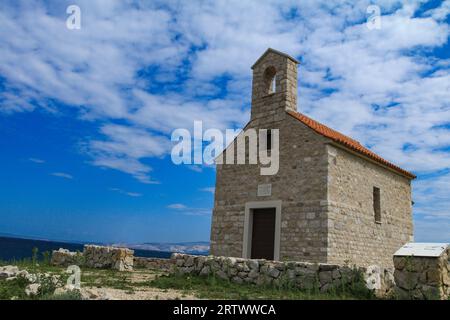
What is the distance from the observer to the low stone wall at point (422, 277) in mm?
5934

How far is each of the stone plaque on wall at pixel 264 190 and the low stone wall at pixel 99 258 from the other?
4963 millimetres

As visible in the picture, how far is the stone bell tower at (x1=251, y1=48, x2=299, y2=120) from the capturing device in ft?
43.2

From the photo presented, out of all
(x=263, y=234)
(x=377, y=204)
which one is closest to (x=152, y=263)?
(x=263, y=234)

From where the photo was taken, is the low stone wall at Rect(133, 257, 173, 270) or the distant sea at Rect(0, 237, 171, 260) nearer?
the low stone wall at Rect(133, 257, 173, 270)

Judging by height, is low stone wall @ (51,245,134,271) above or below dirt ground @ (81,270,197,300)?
above

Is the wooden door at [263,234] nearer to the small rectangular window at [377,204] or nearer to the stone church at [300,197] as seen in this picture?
the stone church at [300,197]

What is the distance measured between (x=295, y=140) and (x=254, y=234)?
11.3ft

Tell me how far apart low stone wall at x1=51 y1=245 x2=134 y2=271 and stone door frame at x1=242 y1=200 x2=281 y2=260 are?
159 inches

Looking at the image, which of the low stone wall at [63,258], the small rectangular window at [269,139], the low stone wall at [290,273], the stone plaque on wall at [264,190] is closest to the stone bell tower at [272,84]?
the small rectangular window at [269,139]

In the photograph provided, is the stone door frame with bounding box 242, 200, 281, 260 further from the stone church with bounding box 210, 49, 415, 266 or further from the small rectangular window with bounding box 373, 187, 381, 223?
the small rectangular window with bounding box 373, 187, 381, 223

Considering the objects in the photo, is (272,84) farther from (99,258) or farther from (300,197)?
(99,258)

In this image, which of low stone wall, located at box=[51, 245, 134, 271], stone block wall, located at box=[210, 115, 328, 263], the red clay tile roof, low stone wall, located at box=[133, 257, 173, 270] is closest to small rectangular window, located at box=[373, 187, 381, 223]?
the red clay tile roof
